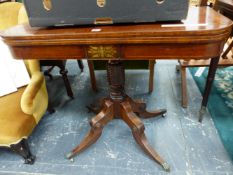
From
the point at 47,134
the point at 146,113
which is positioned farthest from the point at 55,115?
the point at 146,113

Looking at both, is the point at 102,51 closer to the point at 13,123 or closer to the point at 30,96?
the point at 30,96

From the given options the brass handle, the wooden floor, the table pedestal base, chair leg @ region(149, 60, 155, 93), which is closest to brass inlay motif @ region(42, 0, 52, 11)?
the brass handle

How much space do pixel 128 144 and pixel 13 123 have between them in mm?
673

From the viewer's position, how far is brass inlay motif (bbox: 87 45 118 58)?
744 mm

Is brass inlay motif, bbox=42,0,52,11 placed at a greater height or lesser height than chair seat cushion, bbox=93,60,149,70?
greater

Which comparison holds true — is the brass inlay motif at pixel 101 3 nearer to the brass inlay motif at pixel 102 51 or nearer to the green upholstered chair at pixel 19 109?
the brass inlay motif at pixel 102 51

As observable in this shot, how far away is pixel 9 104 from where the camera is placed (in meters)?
1.14

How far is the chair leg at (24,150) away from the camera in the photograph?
108cm

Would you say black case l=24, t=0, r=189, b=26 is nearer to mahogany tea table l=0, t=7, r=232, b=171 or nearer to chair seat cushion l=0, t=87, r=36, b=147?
mahogany tea table l=0, t=7, r=232, b=171

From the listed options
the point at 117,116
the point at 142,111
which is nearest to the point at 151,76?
the point at 142,111

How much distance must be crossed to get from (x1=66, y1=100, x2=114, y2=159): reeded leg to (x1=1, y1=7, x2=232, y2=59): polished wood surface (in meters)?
0.46

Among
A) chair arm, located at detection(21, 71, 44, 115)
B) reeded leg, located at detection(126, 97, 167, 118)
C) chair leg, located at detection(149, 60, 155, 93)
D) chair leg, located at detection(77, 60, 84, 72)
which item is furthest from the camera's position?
chair leg, located at detection(77, 60, 84, 72)

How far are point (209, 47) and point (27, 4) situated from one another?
0.69m

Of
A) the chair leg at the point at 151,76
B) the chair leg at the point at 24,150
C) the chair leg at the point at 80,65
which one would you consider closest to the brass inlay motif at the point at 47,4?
the chair leg at the point at 24,150
